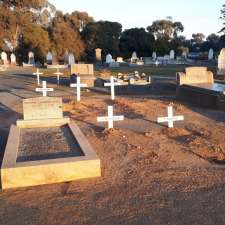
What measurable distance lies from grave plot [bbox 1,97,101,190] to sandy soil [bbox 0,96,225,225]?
23 cm

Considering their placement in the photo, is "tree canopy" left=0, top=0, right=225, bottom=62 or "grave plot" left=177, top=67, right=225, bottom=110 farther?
"tree canopy" left=0, top=0, right=225, bottom=62

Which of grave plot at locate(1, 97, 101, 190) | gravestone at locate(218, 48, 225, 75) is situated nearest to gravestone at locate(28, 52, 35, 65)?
gravestone at locate(218, 48, 225, 75)

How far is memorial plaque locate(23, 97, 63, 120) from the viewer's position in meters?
10.4

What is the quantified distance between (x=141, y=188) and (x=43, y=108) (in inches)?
214

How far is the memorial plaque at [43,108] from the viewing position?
10.4 meters

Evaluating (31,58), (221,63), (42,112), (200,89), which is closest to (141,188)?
(42,112)

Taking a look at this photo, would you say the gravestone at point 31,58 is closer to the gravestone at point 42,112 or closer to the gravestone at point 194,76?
the gravestone at point 194,76

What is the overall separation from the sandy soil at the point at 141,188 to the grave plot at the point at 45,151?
23 centimetres

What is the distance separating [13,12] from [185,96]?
4651 cm

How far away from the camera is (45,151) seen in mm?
7457

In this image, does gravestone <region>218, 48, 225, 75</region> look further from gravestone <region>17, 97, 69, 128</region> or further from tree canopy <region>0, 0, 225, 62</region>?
tree canopy <region>0, 0, 225, 62</region>

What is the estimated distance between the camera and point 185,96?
1647cm

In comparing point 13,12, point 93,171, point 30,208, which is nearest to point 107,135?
point 93,171

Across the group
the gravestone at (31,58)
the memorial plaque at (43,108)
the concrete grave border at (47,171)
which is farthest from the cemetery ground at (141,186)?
the gravestone at (31,58)
